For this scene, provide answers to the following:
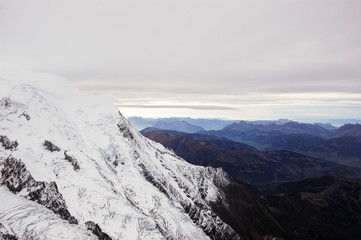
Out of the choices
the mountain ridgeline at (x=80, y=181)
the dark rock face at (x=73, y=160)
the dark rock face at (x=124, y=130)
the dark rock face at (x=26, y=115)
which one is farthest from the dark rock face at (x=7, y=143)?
the dark rock face at (x=124, y=130)

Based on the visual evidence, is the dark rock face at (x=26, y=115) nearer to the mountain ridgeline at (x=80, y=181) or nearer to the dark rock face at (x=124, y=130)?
the mountain ridgeline at (x=80, y=181)

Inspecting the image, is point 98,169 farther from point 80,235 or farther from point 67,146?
point 80,235

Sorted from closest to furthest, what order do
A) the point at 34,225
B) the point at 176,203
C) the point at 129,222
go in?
the point at 34,225, the point at 129,222, the point at 176,203

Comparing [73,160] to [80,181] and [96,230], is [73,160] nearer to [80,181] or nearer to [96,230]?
[80,181]

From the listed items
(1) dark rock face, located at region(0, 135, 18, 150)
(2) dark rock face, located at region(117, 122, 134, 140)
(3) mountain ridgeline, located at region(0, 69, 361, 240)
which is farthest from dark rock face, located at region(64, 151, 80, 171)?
(2) dark rock face, located at region(117, 122, 134, 140)

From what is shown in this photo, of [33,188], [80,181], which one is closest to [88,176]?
[80,181]

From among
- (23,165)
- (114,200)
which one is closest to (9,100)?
(23,165)

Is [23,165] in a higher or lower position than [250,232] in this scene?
higher
